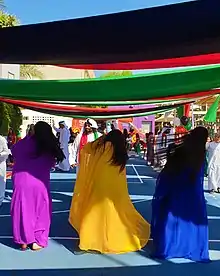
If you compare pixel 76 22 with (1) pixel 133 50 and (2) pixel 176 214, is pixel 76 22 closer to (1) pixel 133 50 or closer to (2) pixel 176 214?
(1) pixel 133 50

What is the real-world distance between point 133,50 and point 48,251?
360cm

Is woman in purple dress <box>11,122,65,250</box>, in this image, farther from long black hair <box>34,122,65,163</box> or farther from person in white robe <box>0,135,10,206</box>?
person in white robe <box>0,135,10,206</box>

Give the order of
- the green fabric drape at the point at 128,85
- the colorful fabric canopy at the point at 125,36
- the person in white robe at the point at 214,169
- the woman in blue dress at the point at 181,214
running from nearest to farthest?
the colorful fabric canopy at the point at 125,36, the green fabric drape at the point at 128,85, the woman in blue dress at the point at 181,214, the person in white robe at the point at 214,169

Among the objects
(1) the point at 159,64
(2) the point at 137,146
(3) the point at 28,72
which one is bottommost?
(2) the point at 137,146

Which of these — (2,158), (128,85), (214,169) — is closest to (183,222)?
(128,85)

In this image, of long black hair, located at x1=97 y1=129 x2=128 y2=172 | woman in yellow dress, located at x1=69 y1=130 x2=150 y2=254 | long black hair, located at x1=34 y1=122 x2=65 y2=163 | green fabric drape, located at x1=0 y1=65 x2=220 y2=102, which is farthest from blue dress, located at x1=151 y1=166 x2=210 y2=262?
long black hair, located at x1=34 y1=122 x2=65 y2=163

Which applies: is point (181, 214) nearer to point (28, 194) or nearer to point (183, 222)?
point (183, 222)

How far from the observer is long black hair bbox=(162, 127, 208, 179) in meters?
5.12

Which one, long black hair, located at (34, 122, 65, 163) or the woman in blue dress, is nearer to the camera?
the woman in blue dress

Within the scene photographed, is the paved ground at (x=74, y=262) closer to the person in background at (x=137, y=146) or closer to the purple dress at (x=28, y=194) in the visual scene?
the purple dress at (x=28, y=194)

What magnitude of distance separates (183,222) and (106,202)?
103cm

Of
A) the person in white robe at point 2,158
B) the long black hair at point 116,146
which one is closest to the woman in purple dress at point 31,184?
the long black hair at point 116,146

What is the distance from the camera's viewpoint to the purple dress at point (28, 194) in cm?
556

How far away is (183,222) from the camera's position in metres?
5.28
